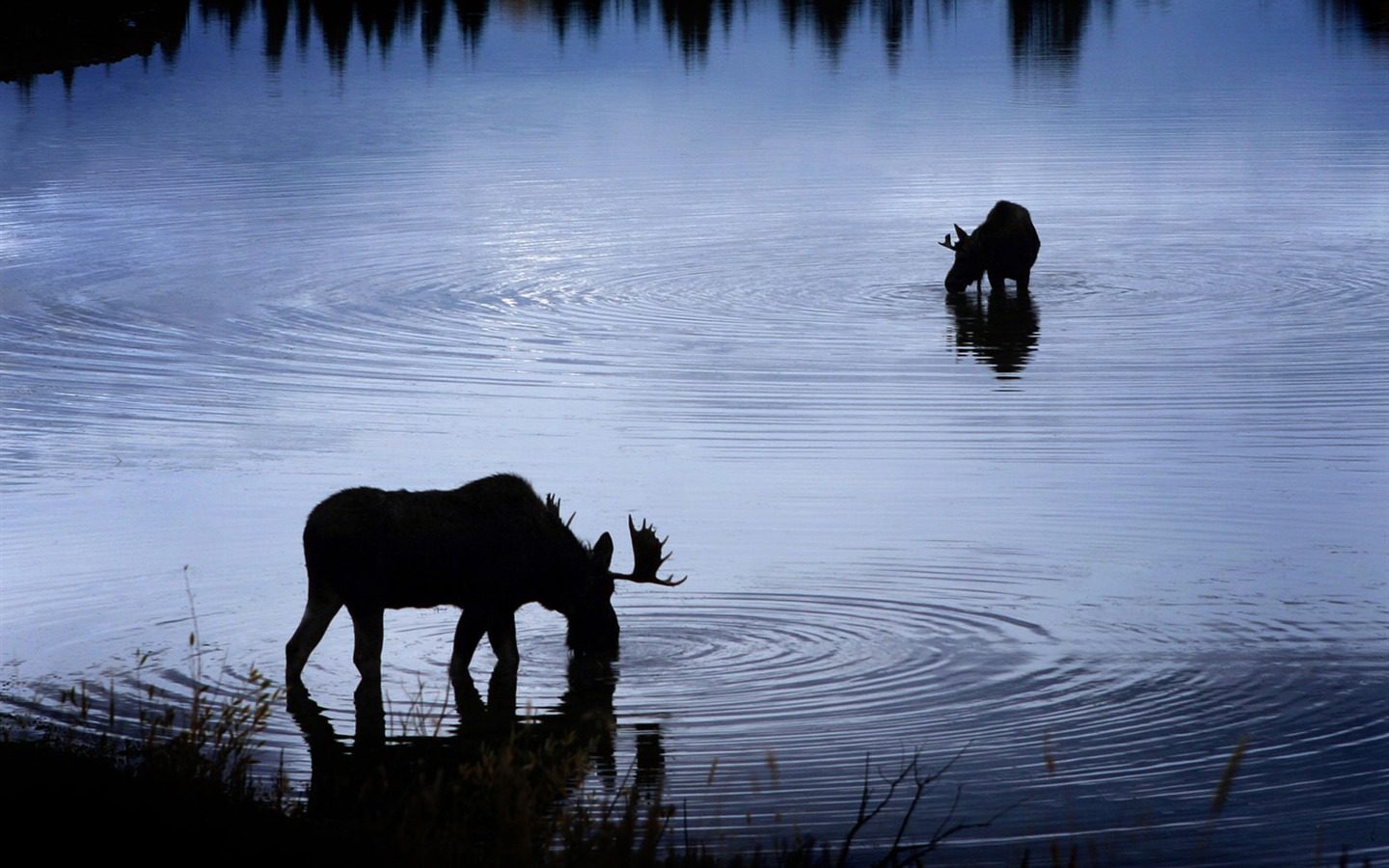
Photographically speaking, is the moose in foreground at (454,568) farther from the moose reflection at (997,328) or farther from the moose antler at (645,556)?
the moose reflection at (997,328)

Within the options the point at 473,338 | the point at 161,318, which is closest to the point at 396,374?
the point at 473,338

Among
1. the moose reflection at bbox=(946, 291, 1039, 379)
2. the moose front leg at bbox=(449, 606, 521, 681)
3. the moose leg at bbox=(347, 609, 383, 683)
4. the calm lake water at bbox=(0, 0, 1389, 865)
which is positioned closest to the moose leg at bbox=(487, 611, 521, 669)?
the moose front leg at bbox=(449, 606, 521, 681)

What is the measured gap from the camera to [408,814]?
718 cm

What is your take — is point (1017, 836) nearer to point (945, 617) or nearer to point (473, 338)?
point (945, 617)

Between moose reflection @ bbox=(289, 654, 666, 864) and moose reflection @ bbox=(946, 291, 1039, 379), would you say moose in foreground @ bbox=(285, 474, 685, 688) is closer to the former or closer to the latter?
moose reflection @ bbox=(289, 654, 666, 864)

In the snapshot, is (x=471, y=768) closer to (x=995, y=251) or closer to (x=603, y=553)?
(x=603, y=553)

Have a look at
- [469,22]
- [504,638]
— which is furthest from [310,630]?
[469,22]

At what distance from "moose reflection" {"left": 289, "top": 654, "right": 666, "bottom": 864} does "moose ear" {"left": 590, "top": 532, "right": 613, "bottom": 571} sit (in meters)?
0.51

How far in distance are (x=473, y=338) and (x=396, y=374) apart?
2057mm

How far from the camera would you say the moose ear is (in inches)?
454

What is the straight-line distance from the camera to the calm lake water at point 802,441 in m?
9.98

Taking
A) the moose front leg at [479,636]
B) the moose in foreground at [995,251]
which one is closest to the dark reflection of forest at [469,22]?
the moose in foreground at [995,251]

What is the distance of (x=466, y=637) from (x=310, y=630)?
2.46 feet

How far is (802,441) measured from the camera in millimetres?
16078
